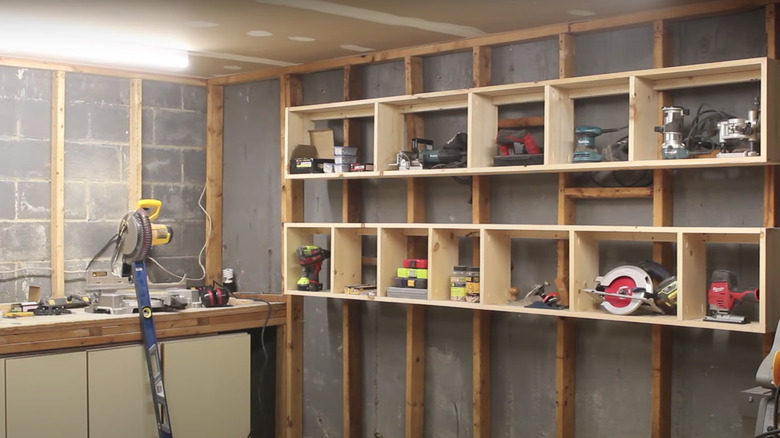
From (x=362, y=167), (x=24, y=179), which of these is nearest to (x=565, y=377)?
(x=362, y=167)

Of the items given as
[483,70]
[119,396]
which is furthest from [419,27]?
[119,396]

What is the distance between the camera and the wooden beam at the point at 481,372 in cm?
429

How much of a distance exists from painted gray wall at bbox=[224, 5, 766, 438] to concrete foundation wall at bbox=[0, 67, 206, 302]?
1.18ft

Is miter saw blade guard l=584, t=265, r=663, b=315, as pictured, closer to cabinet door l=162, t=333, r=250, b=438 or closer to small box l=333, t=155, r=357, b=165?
small box l=333, t=155, r=357, b=165

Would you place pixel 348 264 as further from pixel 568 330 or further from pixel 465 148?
A: pixel 568 330

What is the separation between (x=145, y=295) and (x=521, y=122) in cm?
211

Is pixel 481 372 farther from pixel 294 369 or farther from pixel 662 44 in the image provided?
pixel 662 44

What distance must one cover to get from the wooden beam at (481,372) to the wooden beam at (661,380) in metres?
0.88

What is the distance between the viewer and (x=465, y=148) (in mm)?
4172

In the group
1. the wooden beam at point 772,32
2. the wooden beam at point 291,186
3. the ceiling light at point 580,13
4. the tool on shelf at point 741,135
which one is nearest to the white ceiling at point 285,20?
the ceiling light at point 580,13

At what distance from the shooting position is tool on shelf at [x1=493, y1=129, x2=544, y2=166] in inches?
151

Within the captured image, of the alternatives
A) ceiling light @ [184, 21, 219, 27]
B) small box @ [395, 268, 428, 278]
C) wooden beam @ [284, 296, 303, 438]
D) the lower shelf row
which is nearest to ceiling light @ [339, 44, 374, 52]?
ceiling light @ [184, 21, 219, 27]

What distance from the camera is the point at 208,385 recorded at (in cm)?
477

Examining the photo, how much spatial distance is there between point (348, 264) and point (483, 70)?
1.26m
